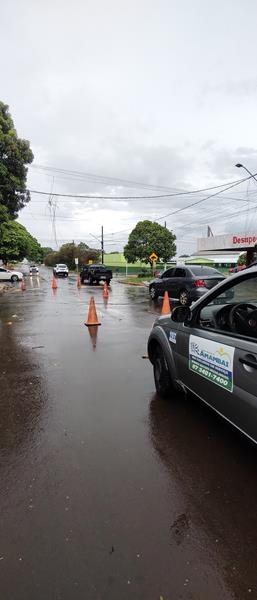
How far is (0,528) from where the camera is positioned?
7.77ft

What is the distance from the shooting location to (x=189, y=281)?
14.5m

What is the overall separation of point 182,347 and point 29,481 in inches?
75.7

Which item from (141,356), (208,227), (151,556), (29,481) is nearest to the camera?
(151,556)

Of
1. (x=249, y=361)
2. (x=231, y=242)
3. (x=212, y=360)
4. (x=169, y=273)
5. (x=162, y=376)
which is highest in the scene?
(x=231, y=242)

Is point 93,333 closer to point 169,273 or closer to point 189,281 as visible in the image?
point 189,281

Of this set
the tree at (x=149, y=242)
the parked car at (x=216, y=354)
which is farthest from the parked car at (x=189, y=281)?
the tree at (x=149, y=242)

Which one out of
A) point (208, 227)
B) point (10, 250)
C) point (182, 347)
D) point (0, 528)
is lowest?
point (0, 528)

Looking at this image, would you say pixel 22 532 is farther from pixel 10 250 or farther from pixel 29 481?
pixel 10 250

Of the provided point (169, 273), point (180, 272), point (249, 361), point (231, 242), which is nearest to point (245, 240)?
point (231, 242)

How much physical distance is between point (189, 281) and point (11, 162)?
12109 mm

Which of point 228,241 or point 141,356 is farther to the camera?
point 228,241

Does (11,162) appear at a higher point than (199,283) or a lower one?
higher

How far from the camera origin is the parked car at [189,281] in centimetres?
1392

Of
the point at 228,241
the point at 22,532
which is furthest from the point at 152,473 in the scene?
the point at 228,241
